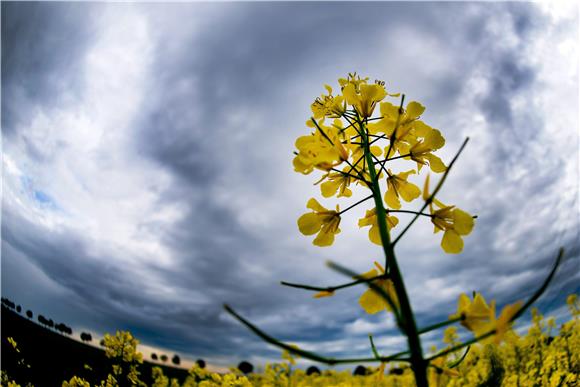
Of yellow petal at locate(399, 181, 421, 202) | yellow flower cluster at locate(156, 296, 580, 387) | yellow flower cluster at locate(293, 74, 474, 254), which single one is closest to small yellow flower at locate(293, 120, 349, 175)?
yellow flower cluster at locate(293, 74, 474, 254)

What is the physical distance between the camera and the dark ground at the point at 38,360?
4.02 m

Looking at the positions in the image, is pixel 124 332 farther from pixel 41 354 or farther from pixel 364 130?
pixel 364 130

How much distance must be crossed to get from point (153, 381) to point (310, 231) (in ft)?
25.1

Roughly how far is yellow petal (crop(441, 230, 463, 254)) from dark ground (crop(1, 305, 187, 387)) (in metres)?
5.00

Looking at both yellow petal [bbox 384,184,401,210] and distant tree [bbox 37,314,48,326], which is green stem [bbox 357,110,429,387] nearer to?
yellow petal [bbox 384,184,401,210]

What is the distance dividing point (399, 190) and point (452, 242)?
41 cm

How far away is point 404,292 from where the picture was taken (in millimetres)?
993

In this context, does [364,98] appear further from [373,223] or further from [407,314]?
[407,314]

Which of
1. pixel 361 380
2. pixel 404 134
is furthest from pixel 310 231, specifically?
pixel 361 380

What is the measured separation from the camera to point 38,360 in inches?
163

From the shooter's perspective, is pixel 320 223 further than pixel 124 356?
No

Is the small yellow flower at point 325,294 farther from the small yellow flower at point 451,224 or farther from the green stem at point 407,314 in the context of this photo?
the small yellow flower at point 451,224

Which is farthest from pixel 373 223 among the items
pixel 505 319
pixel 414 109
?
pixel 505 319

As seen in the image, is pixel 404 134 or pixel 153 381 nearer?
pixel 404 134
